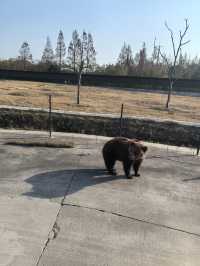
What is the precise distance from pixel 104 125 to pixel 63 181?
22.1 feet

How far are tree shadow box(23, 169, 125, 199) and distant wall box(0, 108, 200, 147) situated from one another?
5.45 meters

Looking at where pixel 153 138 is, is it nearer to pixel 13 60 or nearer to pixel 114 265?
pixel 114 265

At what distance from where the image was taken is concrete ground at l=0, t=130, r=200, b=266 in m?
5.92

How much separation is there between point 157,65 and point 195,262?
60.6m

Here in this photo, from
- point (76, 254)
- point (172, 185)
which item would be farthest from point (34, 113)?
point (76, 254)

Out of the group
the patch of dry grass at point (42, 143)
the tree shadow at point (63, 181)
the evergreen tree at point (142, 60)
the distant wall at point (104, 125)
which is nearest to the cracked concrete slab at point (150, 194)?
the tree shadow at point (63, 181)

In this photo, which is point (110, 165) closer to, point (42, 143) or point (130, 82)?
point (42, 143)

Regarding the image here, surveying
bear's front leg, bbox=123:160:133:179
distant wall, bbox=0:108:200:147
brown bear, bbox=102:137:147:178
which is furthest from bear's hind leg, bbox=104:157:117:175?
distant wall, bbox=0:108:200:147

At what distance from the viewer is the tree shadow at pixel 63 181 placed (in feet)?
26.5

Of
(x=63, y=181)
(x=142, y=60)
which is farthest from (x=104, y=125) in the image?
(x=142, y=60)

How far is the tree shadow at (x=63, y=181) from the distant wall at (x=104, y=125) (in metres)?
5.45

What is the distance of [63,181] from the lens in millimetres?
8789

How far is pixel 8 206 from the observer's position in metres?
7.31

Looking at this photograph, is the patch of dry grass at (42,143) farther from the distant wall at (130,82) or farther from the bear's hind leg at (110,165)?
the distant wall at (130,82)
